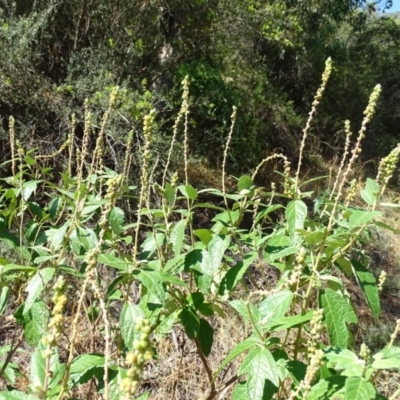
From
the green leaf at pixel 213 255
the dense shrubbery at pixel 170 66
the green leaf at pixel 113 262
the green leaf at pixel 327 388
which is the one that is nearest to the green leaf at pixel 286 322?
the green leaf at pixel 327 388

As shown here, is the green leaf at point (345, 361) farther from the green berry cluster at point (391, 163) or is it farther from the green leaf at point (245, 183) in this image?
the green leaf at point (245, 183)

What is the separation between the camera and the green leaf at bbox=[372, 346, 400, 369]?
0.96m

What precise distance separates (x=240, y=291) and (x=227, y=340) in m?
0.49

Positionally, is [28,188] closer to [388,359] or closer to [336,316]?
[336,316]

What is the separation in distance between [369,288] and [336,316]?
0.17 metres

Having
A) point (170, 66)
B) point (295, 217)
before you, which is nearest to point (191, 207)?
point (295, 217)

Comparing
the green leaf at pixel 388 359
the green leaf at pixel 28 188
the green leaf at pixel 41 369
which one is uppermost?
the green leaf at pixel 388 359

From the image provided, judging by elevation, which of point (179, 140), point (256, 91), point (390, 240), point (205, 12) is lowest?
point (390, 240)

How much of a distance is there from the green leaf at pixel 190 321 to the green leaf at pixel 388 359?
45 cm

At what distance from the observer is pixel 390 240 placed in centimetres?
615

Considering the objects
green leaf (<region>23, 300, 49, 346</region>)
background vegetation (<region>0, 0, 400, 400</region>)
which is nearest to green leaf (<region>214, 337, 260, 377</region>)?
background vegetation (<region>0, 0, 400, 400</region>)

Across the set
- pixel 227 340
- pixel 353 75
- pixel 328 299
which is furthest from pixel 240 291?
pixel 353 75

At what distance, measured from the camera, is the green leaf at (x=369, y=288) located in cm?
127

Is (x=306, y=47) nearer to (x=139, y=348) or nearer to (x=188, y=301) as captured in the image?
(x=188, y=301)
